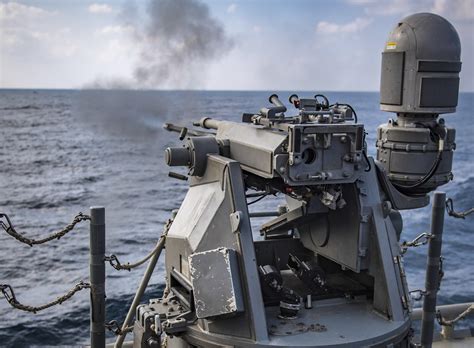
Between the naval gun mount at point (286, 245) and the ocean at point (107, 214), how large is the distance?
2.27 m

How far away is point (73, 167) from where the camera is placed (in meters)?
37.1

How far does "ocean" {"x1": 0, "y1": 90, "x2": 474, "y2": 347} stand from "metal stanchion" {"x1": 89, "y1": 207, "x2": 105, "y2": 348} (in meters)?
2.24

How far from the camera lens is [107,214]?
907 inches

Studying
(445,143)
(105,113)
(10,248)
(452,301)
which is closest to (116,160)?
(10,248)

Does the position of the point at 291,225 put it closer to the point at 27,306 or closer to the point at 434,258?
the point at 434,258

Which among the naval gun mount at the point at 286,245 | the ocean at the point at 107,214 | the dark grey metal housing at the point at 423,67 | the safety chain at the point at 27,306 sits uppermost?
the dark grey metal housing at the point at 423,67

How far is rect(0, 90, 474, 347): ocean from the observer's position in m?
8.59

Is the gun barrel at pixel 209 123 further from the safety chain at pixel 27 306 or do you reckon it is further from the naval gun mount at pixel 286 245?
the safety chain at pixel 27 306

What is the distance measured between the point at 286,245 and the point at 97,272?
1473mm

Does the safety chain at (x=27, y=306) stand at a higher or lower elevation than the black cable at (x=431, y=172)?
lower

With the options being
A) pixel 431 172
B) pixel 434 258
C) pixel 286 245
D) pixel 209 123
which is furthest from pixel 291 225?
pixel 434 258

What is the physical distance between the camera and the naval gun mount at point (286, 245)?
398cm

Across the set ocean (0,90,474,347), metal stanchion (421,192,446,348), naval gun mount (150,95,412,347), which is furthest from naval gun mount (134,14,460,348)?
ocean (0,90,474,347)

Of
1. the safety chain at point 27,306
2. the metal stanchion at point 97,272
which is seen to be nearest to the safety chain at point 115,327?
the metal stanchion at point 97,272
